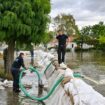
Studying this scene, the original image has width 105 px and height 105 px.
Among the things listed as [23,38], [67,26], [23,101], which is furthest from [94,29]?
[23,101]

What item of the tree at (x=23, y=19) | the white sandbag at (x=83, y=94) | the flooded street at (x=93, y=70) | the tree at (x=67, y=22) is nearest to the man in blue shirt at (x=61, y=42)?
the flooded street at (x=93, y=70)

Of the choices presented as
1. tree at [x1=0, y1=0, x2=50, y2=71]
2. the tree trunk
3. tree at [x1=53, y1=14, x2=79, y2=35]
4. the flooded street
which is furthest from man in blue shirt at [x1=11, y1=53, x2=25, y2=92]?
tree at [x1=53, y1=14, x2=79, y2=35]

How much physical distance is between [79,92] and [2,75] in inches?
480

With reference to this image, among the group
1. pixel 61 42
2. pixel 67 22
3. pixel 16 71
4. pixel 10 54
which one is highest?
pixel 67 22

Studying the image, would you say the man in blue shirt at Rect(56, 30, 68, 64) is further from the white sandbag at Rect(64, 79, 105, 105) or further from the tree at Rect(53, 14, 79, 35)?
the tree at Rect(53, 14, 79, 35)

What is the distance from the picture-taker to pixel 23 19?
67.4 ft

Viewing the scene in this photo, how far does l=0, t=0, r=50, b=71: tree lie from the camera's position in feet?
66.7

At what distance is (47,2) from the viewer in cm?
2106

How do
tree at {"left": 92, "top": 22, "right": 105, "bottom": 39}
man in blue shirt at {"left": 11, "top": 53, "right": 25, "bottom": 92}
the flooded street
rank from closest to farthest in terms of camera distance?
man in blue shirt at {"left": 11, "top": 53, "right": 25, "bottom": 92} → the flooded street → tree at {"left": 92, "top": 22, "right": 105, "bottom": 39}

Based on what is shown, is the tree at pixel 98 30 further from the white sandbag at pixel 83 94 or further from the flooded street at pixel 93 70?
the white sandbag at pixel 83 94

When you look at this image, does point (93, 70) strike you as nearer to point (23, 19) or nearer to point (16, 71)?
point (23, 19)

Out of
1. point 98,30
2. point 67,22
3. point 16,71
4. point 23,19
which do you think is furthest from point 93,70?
point 98,30

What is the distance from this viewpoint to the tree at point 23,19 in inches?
800

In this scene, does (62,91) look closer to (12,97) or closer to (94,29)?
(12,97)
